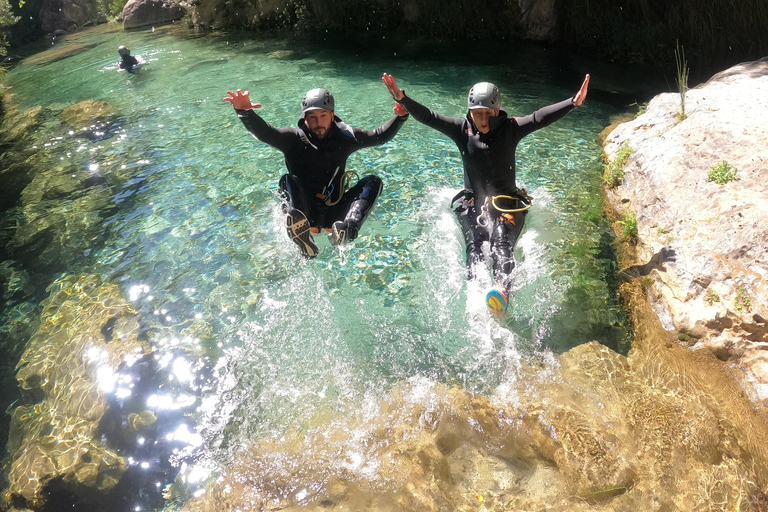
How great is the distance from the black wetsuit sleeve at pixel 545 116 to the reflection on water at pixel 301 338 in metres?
1.65

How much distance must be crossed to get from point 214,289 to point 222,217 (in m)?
1.67

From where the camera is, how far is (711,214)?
4930 mm

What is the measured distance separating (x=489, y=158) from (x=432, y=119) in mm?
824

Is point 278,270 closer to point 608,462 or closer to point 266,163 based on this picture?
point 266,163

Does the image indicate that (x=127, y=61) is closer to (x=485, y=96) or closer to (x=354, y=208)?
(x=354, y=208)

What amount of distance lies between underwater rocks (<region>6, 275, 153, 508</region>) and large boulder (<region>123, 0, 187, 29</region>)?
2057 cm

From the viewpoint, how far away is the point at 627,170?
6.78 metres

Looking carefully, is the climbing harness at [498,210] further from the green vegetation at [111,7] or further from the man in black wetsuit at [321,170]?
the green vegetation at [111,7]

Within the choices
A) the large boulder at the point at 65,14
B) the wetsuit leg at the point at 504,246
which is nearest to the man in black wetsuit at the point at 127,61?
the wetsuit leg at the point at 504,246

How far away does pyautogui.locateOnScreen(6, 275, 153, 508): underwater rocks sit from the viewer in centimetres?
391

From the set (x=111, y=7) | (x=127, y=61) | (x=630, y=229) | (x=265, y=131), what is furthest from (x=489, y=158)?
(x=111, y=7)

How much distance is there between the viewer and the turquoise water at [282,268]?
174 inches

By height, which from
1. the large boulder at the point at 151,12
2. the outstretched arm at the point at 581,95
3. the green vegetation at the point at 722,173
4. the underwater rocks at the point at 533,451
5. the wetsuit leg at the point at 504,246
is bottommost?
the underwater rocks at the point at 533,451

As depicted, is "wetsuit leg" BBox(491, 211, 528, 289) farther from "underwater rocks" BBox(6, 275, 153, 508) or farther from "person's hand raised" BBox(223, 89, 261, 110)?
"underwater rocks" BBox(6, 275, 153, 508)
